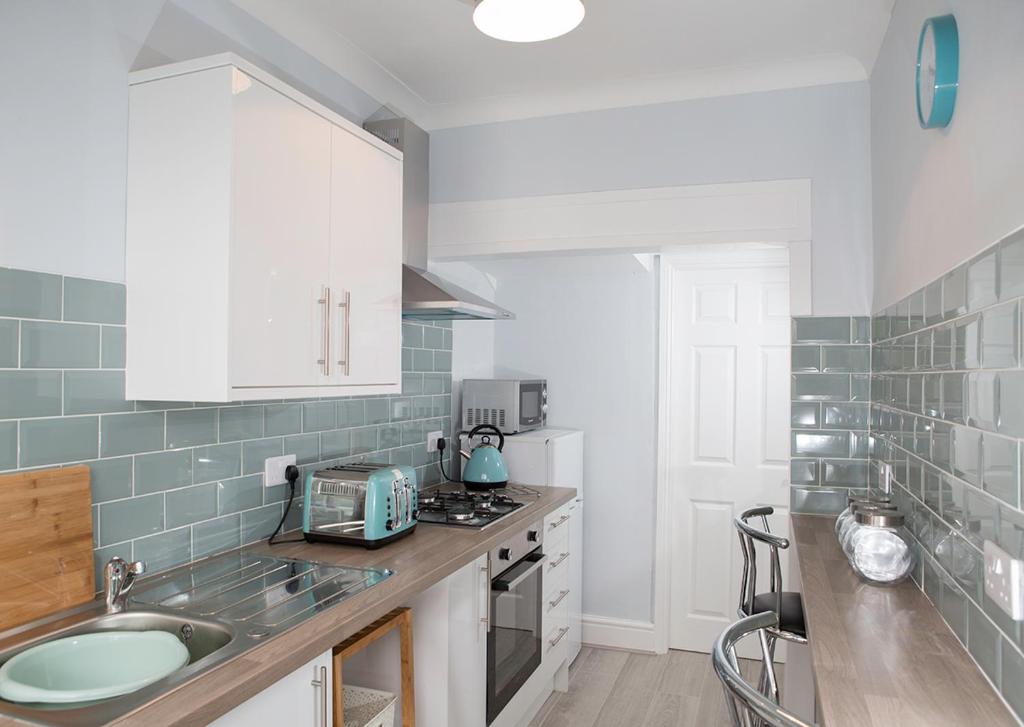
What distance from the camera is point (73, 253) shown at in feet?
5.45

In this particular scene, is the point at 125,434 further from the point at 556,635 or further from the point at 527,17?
the point at 556,635

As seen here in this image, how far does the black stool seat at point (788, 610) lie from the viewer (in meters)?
2.04

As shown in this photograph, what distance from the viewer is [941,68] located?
1.50 metres

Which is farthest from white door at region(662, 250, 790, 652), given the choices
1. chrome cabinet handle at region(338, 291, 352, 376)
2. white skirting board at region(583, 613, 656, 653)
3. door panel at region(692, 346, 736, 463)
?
chrome cabinet handle at region(338, 291, 352, 376)

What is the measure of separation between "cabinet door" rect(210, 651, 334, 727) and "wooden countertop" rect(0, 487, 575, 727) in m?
0.04

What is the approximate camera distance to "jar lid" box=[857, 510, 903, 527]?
184 cm

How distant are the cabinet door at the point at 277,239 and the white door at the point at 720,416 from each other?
2305 millimetres

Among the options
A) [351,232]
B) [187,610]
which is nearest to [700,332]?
[351,232]

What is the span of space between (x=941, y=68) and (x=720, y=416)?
2553mm

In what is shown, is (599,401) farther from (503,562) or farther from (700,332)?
(503,562)

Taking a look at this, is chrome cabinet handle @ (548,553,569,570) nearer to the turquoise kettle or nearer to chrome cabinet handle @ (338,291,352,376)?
the turquoise kettle

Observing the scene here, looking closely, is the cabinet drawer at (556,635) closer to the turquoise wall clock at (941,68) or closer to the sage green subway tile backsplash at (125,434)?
the sage green subway tile backsplash at (125,434)

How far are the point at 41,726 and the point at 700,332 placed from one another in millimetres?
3362

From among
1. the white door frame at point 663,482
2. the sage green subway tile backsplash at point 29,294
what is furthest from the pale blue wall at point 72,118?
the white door frame at point 663,482
